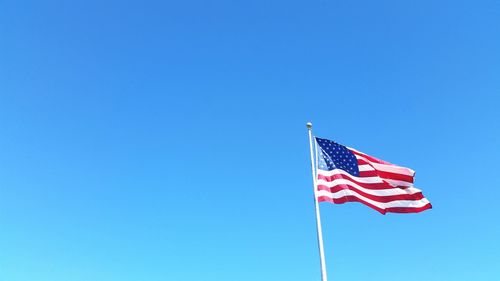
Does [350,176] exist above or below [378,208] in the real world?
above

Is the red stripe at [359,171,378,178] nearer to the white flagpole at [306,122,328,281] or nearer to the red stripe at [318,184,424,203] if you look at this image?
the red stripe at [318,184,424,203]

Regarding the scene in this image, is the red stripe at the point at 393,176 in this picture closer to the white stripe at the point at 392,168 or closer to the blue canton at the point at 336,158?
the white stripe at the point at 392,168

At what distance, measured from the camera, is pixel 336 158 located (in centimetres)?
2341

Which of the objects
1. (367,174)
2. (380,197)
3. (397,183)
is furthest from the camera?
(367,174)

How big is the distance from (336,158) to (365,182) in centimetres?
175

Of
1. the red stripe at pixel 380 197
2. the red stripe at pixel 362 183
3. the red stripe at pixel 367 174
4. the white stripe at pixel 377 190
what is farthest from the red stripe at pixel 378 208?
the red stripe at pixel 367 174

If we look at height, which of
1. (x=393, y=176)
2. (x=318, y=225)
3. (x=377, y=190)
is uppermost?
(x=393, y=176)

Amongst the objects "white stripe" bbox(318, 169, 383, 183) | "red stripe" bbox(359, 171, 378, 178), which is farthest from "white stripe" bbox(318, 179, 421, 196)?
"red stripe" bbox(359, 171, 378, 178)

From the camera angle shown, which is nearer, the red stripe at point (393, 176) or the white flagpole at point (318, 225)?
the white flagpole at point (318, 225)

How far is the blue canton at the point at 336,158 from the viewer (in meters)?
23.0

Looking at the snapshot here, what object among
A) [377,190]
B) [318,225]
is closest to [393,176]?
[377,190]

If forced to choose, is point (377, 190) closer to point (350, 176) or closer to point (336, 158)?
point (350, 176)

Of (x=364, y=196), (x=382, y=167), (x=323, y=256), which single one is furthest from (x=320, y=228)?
(x=382, y=167)

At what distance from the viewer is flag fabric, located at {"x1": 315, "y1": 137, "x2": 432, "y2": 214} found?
71.8 ft
